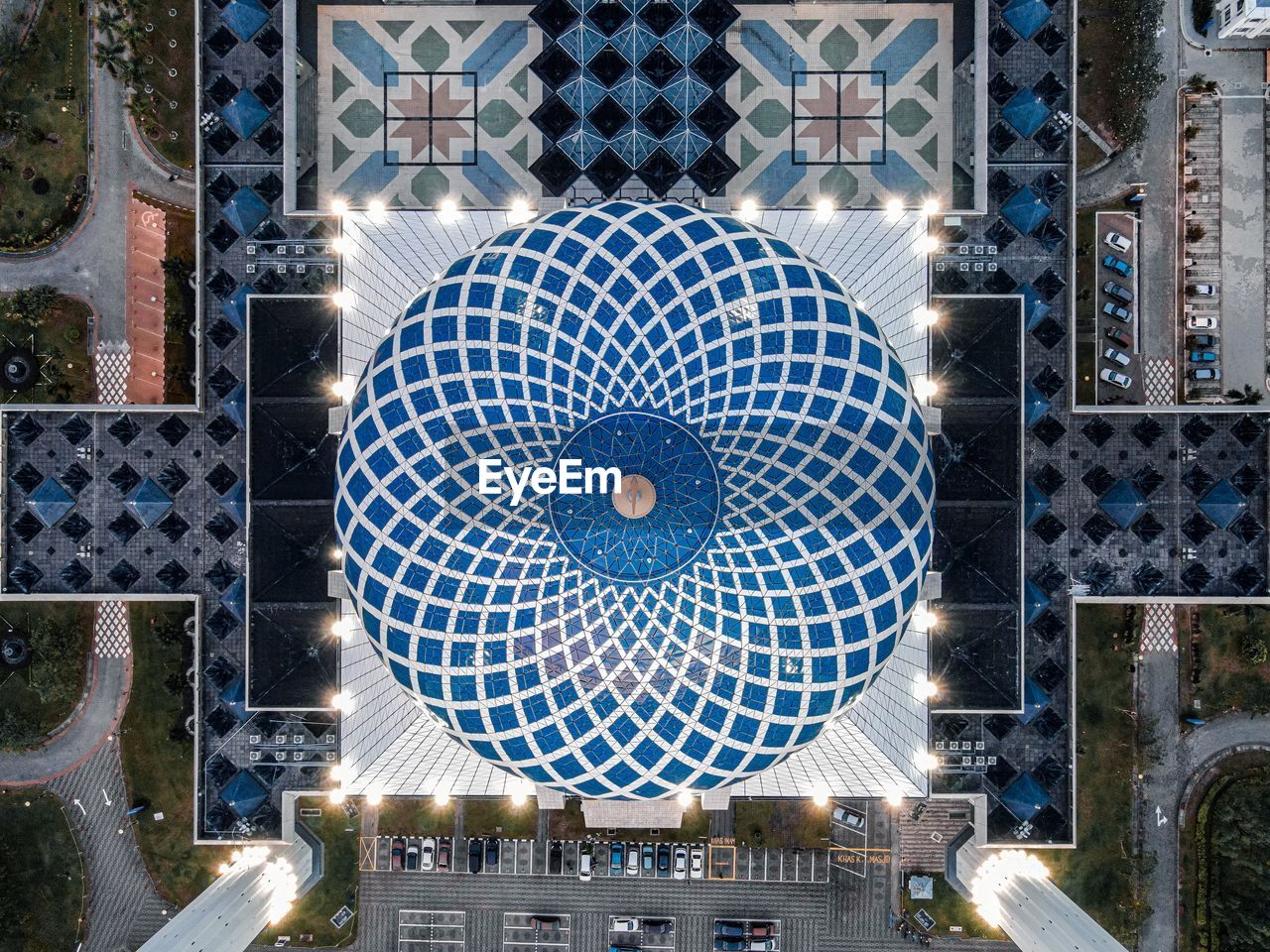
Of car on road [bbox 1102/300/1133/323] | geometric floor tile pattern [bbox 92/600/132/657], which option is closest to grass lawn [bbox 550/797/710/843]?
geometric floor tile pattern [bbox 92/600/132/657]

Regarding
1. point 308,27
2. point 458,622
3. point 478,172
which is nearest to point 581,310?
point 458,622

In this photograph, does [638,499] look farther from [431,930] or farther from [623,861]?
[431,930]

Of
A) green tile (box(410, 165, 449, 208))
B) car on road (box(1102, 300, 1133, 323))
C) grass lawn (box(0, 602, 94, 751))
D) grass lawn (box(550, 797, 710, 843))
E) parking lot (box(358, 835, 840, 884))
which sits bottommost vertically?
parking lot (box(358, 835, 840, 884))

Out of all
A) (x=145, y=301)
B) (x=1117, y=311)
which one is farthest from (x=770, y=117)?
(x=145, y=301)

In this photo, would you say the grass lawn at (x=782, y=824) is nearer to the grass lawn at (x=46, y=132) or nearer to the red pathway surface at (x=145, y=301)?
the red pathway surface at (x=145, y=301)

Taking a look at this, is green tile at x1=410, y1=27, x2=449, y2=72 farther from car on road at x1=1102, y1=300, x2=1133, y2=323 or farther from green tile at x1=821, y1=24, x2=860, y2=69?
car on road at x1=1102, y1=300, x2=1133, y2=323
